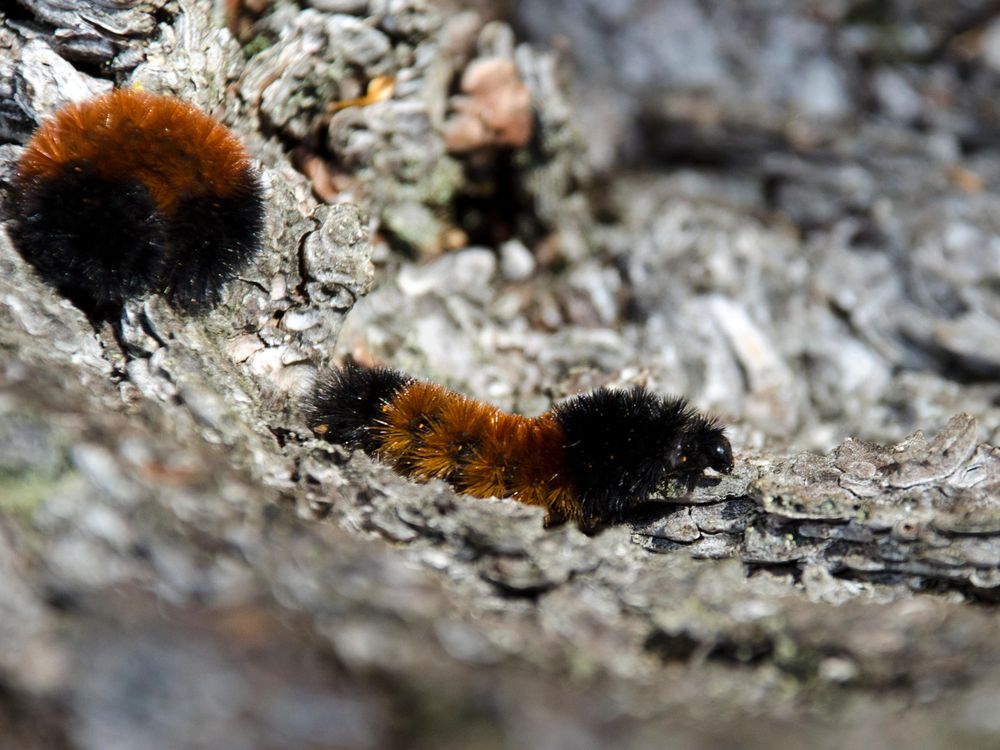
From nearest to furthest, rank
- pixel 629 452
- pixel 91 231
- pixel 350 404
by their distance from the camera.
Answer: pixel 91 231 < pixel 629 452 < pixel 350 404

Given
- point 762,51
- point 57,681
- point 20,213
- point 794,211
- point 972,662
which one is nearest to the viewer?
point 57,681

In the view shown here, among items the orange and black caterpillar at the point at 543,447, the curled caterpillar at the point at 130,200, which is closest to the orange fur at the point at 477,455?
the orange and black caterpillar at the point at 543,447

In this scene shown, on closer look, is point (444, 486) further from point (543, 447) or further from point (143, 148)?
point (143, 148)

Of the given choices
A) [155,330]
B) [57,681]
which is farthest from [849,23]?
[57,681]

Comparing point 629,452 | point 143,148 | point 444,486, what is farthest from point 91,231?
point 629,452

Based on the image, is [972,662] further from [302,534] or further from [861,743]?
[302,534]

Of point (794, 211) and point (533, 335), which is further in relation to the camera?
point (794, 211)

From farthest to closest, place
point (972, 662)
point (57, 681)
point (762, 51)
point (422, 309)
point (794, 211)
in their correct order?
point (762, 51) < point (794, 211) < point (422, 309) < point (972, 662) < point (57, 681)
